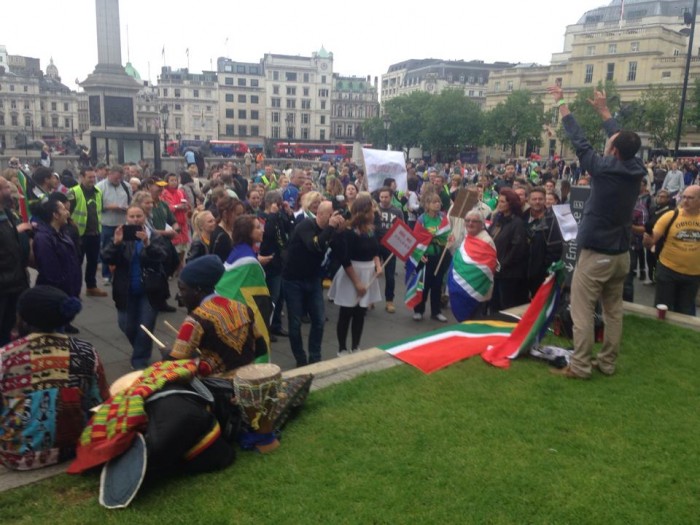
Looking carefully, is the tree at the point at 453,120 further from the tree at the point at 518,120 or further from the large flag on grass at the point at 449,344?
the large flag on grass at the point at 449,344

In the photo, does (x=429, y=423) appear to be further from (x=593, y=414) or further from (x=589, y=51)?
(x=589, y=51)

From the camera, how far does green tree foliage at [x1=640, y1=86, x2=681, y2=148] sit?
2098 inches

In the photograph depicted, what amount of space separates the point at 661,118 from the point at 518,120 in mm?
21328

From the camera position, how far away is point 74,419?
3.80 m

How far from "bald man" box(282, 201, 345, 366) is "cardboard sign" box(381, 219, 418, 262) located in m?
1.63

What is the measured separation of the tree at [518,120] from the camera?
72.6m

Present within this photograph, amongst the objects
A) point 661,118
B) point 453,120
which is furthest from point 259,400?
point 453,120

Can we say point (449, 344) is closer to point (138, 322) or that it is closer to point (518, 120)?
point (138, 322)

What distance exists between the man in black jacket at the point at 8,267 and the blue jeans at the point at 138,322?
3.45ft

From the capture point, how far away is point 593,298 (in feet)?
16.7

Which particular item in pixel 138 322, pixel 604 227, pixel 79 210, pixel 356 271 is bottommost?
pixel 138 322

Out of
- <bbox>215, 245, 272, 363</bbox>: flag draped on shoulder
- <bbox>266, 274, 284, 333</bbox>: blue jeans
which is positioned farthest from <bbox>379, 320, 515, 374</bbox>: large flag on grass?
<bbox>266, 274, 284, 333</bbox>: blue jeans

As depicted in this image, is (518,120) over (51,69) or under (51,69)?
under

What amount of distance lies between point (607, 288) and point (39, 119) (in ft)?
429
